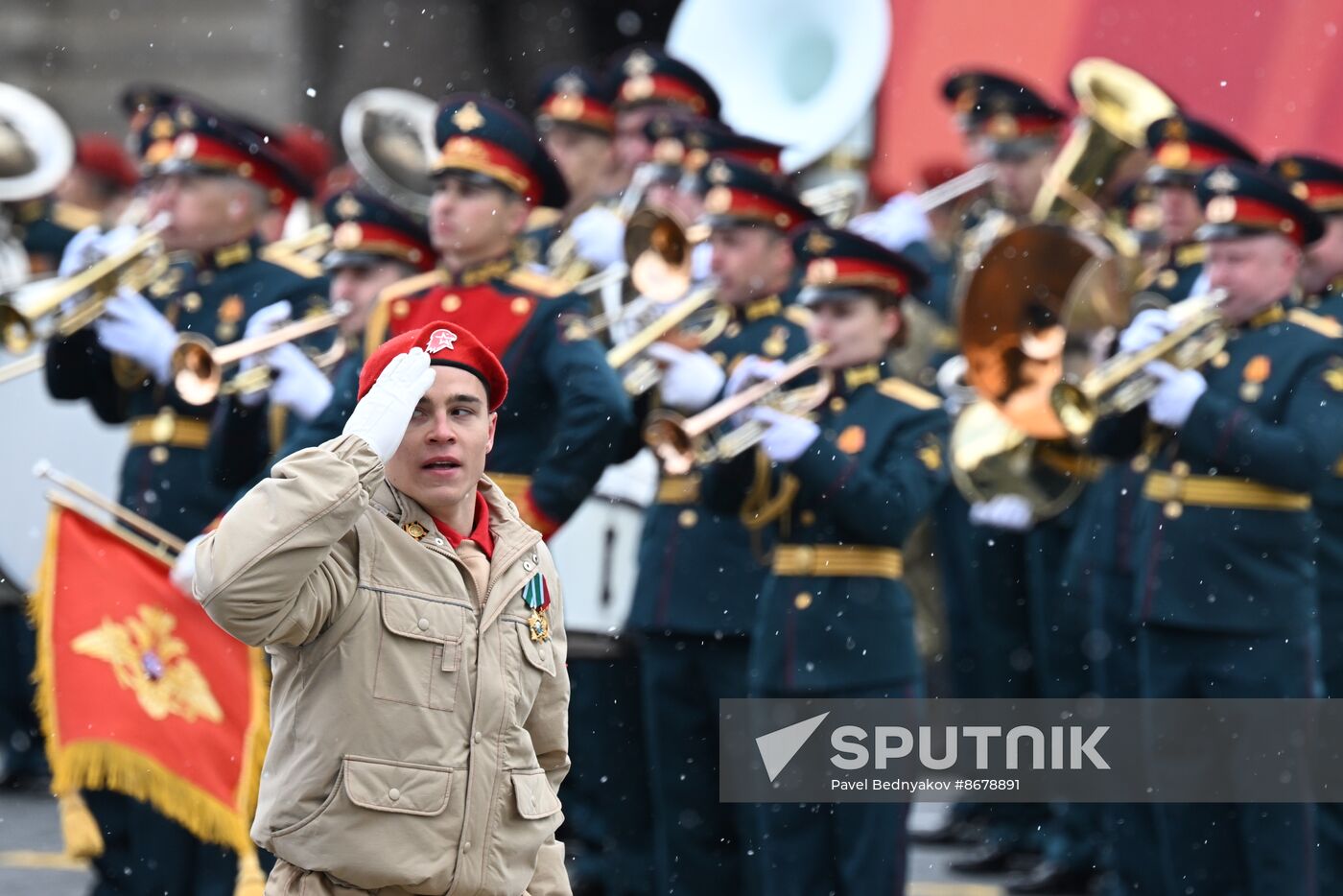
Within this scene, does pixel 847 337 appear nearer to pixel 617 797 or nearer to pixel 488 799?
pixel 617 797

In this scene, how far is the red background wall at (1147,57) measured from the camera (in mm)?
11891

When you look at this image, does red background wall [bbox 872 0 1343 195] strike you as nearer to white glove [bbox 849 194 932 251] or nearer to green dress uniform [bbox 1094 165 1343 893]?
white glove [bbox 849 194 932 251]

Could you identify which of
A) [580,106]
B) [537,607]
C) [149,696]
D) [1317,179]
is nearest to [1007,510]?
[1317,179]

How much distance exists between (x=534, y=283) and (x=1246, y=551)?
198cm

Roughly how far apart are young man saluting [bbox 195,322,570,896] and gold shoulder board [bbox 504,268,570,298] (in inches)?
100.0

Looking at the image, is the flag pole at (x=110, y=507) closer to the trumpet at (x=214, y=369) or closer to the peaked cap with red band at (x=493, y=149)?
the trumpet at (x=214, y=369)

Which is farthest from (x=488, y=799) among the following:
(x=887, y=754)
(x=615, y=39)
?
(x=615, y=39)

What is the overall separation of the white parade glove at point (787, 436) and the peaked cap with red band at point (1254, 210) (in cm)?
129

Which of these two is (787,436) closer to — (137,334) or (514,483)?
(514,483)

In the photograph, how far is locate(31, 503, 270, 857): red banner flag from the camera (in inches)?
263

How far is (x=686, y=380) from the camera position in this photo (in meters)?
7.04

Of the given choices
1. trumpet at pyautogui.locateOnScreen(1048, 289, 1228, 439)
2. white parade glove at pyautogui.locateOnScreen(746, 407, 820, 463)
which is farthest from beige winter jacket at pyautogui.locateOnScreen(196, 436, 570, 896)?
trumpet at pyautogui.locateOnScreen(1048, 289, 1228, 439)

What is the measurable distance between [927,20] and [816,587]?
7.24 m

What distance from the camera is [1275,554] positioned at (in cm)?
685
